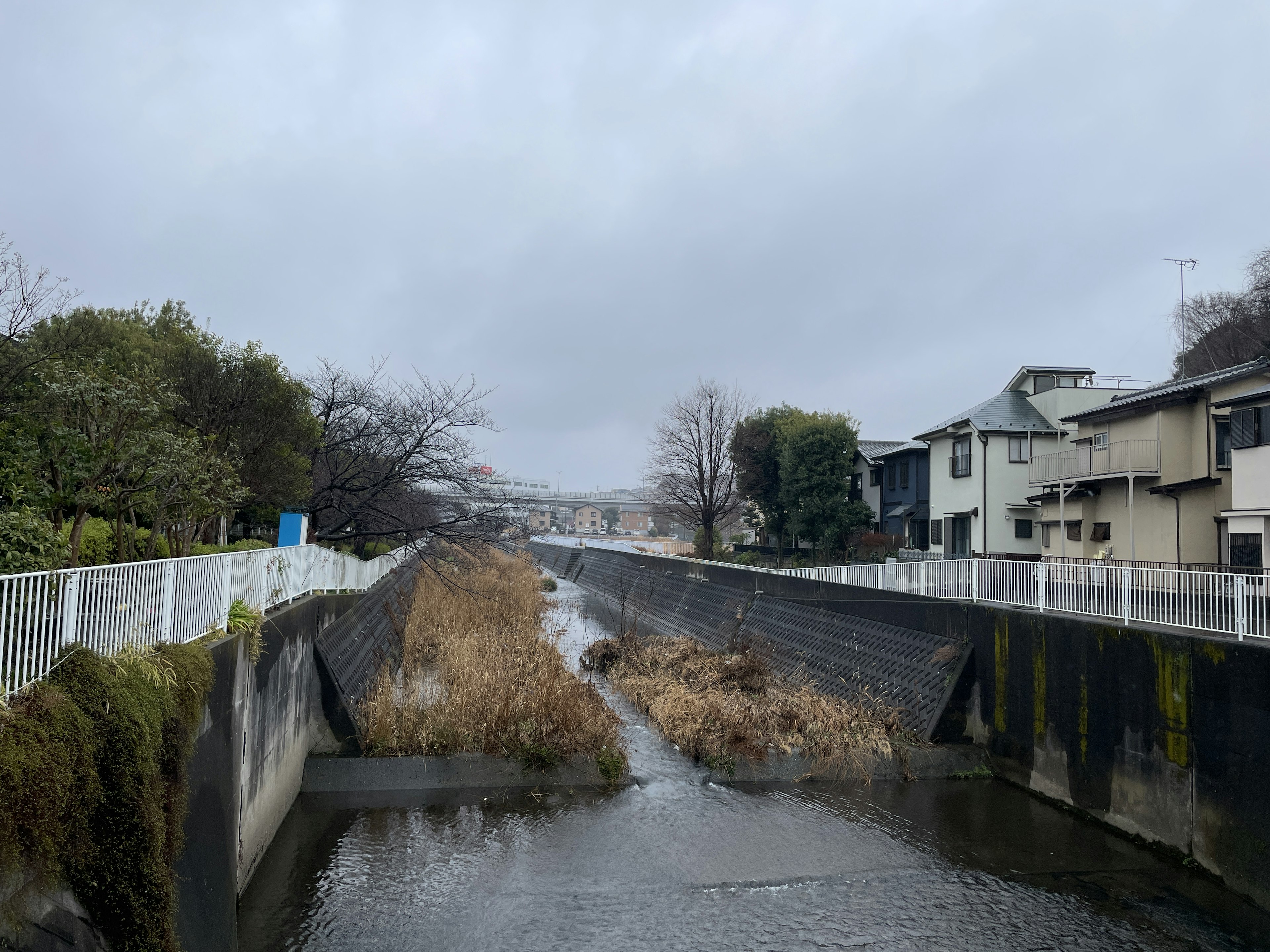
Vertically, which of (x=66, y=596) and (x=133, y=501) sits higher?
(x=133, y=501)

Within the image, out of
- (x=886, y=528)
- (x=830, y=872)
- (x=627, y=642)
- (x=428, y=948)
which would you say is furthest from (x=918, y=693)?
(x=886, y=528)

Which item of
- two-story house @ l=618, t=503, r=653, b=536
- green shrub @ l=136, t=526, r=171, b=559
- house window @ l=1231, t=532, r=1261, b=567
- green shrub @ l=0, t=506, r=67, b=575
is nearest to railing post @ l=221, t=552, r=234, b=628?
green shrub @ l=0, t=506, r=67, b=575

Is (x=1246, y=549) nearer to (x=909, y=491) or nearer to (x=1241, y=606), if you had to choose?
(x=1241, y=606)

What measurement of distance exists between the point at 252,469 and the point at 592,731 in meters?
7.90

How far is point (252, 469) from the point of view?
14023mm

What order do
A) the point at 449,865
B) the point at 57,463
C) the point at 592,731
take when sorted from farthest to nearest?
the point at 592,731, the point at 449,865, the point at 57,463

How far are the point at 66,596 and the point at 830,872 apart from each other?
23.8ft

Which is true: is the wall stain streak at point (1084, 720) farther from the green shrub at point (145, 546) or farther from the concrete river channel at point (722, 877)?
the green shrub at point (145, 546)

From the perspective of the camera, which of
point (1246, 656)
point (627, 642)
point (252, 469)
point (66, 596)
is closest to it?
point (66, 596)

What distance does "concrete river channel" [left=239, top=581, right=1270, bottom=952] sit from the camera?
267 inches

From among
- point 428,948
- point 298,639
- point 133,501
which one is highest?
point 133,501

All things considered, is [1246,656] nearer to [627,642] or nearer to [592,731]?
[592,731]

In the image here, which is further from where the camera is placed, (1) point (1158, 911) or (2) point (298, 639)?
(2) point (298, 639)

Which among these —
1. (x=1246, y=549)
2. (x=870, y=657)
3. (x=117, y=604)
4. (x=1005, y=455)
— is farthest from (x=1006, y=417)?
(x=117, y=604)
